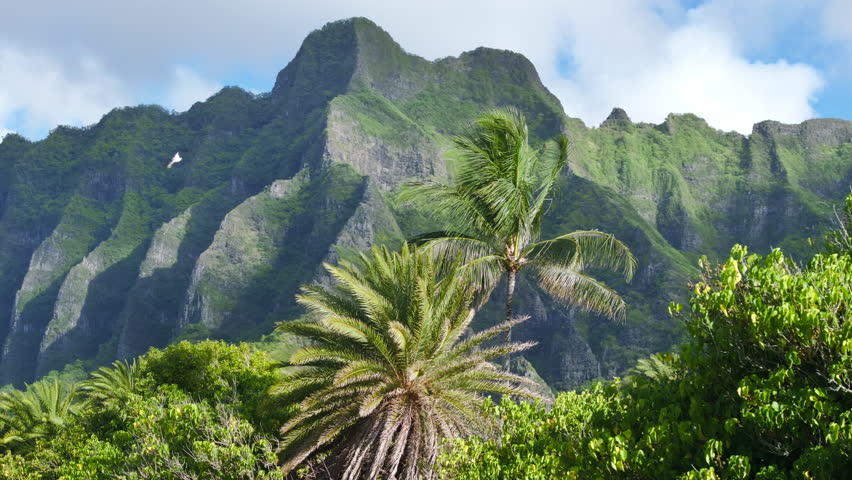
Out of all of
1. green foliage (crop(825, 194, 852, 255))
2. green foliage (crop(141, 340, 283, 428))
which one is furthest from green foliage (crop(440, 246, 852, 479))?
green foliage (crop(141, 340, 283, 428))

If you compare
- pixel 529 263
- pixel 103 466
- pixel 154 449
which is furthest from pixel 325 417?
pixel 103 466

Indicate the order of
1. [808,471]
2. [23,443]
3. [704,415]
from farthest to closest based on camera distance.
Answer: [23,443] → [704,415] → [808,471]

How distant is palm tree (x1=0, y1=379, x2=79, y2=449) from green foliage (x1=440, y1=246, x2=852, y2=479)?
3245cm

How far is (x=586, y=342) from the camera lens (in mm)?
151375

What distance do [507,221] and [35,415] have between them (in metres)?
29.6

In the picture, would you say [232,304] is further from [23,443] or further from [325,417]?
[325,417]

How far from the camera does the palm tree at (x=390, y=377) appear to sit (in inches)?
575

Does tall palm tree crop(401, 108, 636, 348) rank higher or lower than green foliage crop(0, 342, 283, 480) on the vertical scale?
higher

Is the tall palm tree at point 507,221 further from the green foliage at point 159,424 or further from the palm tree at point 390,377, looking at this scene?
the green foliage at point 159,424

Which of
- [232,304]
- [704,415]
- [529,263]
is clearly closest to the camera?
[704,415]

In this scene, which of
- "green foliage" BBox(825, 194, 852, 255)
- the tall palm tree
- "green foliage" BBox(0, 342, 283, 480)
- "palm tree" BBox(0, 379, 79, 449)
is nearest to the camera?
"green foliage" BBox(825, 194, 852, 255)

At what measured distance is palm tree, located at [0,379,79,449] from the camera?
3606 centimetres

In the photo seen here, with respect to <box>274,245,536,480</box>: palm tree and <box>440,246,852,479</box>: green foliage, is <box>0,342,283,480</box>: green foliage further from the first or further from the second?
<box>440,246,852,479</box>: green foliage

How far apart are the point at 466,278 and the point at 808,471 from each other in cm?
1045
